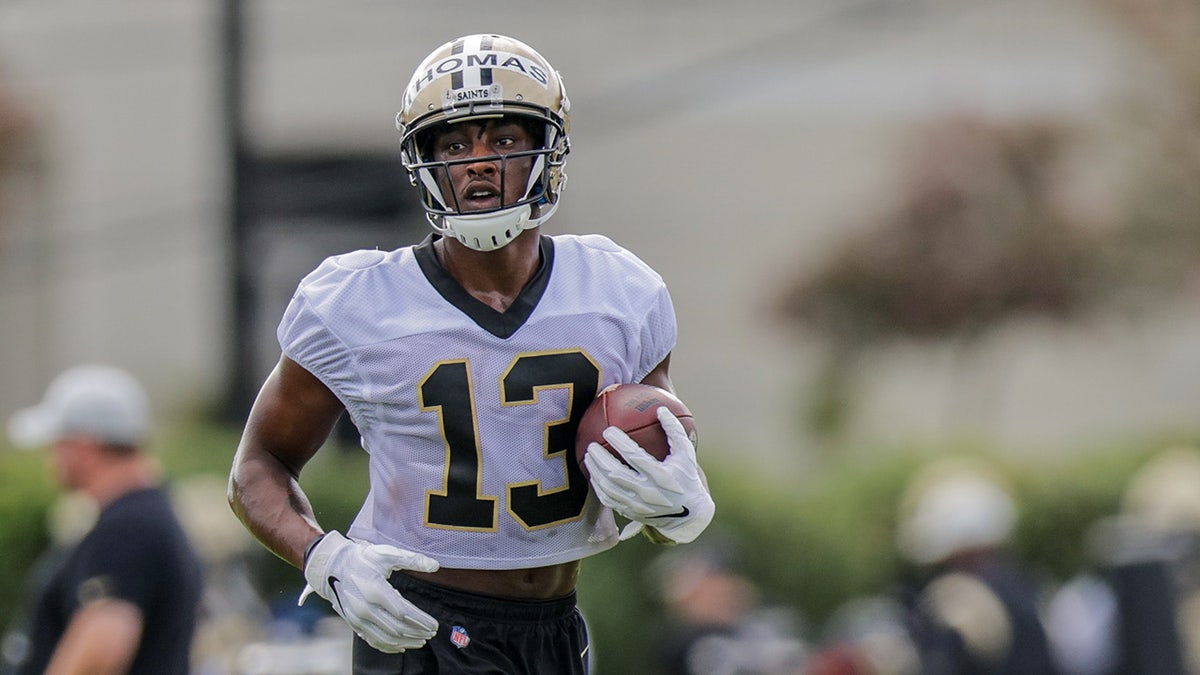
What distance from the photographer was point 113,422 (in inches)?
231

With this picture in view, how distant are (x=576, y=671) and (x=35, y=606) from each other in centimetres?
275

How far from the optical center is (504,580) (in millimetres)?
3590

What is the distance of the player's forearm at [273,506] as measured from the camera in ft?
11.5

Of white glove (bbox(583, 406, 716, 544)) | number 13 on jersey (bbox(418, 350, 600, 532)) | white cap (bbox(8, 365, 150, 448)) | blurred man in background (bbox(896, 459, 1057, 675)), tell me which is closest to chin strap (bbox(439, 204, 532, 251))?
number 13 on jersey (bbox(418, 350, 600, 532))

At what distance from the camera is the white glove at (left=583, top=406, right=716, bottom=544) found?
11.0ft

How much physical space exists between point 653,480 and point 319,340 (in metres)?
0.73

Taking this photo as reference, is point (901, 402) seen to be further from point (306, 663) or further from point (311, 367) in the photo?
point (311, 367)

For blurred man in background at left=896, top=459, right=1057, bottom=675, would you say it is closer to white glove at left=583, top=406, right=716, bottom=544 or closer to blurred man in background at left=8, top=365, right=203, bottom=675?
blurred man in background at left=8, top=365, right=203, bottom=675

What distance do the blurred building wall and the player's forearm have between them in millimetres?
12019

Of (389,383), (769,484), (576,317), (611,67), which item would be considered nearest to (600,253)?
(576,317)

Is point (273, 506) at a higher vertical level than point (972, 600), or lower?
higher

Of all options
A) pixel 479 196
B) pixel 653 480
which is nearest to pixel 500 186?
pixel 479 196

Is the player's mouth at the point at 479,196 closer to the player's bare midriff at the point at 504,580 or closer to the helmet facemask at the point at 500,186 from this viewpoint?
the helmet facemask at the point at 500,186

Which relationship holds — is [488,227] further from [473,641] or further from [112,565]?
[112,565]
